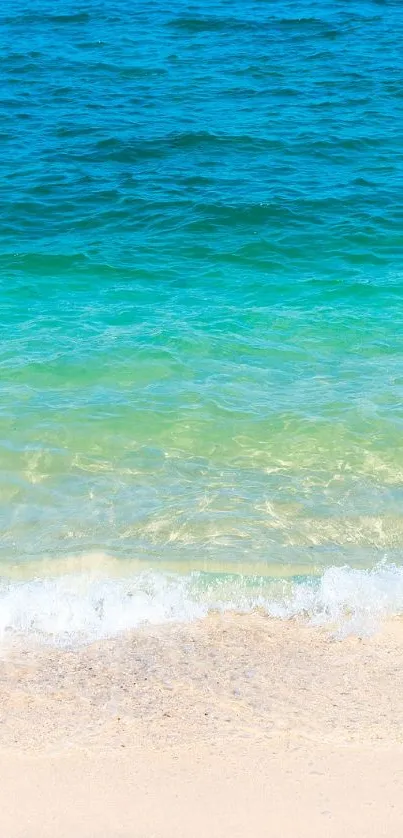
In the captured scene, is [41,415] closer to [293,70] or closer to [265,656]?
[265,656]

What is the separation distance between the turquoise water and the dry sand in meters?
0.87

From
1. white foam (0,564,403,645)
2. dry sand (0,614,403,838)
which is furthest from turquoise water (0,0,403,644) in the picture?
dry sand (0,614,403,838)

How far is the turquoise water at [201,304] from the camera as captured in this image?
8.12 m

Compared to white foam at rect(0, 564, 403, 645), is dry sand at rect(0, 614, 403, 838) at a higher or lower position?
higher

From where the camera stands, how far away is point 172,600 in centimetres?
708

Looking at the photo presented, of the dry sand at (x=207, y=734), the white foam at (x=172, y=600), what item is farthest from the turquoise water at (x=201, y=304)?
A: the dry sand at (x=207, y=734)

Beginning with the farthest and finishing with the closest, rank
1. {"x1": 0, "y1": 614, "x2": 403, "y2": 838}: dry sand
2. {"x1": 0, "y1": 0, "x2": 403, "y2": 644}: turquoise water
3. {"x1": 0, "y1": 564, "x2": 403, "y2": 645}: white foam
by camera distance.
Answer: {"x1": 0, "y1": 0, "x2": 403, "y2": 644}: turquoise water
{"x1": 0, "y1": 564, "x2": 403, "y2": 645}: white foam
{"x1": 0, "y1": 614, "x2": 403, "y2": 838}: dry sand

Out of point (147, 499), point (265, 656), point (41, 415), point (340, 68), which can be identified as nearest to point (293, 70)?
point (340, 68)

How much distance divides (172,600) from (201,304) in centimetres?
591

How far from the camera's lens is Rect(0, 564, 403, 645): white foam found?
22.3 feet

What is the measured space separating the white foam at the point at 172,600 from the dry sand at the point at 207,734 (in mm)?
179

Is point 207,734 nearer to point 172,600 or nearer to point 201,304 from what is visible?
point 172,600

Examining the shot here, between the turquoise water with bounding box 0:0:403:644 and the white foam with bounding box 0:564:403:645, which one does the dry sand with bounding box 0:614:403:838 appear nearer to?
the white foam with bounding box 0:564:403:645

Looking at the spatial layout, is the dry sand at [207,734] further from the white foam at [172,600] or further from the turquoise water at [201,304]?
the turquoise water at [201,304]
